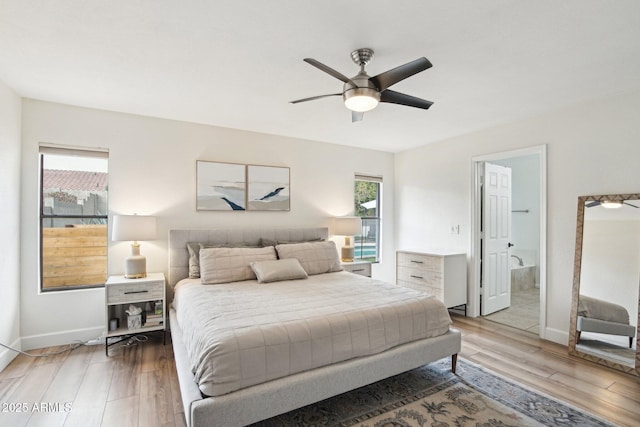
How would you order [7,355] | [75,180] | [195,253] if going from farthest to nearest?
1. [195,253]
2. [75,180]
3. [7,355]

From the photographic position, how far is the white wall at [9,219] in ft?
8.72

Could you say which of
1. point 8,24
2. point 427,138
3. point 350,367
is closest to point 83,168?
point 8,24

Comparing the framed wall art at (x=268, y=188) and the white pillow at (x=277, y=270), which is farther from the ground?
the framed wall art at (x=268, y=188)

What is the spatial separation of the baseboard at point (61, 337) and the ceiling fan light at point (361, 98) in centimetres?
338

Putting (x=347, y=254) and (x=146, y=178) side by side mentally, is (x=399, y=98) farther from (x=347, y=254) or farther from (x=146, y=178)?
(x=146, y=178)

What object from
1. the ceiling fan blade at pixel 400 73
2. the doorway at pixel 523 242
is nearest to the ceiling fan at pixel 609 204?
the doorway at pixel 523 242

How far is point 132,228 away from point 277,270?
4.88 feet

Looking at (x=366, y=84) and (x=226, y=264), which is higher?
(x=366, y=84)

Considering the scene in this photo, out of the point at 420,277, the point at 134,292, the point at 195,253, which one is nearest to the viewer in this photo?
the point at 134,292

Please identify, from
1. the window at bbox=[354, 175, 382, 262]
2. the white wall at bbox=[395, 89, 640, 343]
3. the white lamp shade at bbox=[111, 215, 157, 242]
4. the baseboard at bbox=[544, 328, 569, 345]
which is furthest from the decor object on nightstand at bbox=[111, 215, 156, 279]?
the baseboard at bbox=[544, 328, 569, 345]

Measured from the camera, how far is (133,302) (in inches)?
120

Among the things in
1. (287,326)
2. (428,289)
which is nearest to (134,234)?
(287,326)

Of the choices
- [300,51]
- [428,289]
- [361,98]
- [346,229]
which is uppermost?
[300,51]

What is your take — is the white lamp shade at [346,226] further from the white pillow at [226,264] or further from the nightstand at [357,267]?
the white pillow at [226,264]
